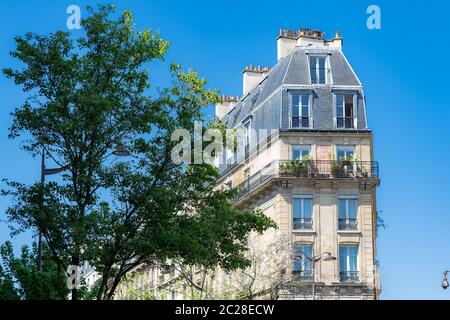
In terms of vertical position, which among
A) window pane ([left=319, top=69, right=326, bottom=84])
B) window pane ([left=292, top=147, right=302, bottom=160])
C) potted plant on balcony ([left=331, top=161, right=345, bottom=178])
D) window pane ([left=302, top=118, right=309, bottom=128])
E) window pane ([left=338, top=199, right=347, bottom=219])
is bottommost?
window pane ([left=338, top=199, right=347, bottom=219])

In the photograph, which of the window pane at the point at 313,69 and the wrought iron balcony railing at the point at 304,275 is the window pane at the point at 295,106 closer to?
the window pane at the point at 313,69

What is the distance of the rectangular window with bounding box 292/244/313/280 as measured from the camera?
56.8 m

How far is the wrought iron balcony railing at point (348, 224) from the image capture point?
58781 mm

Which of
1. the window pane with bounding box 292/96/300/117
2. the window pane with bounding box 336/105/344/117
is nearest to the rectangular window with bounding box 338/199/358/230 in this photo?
the window pane with bounding box 336/105/344/117

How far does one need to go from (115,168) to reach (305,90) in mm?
37990

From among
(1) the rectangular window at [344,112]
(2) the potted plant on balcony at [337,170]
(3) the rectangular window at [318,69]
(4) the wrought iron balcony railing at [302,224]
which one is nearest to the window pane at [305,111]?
(1) the rectangular window at [344,112]

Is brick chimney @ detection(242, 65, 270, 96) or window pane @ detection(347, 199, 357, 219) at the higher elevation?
brick chimney @ detection(242, 65, 270, 96)

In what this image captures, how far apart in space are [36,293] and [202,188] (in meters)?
6.06

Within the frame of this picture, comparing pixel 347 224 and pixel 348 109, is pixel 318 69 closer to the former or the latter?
pixel 348 109

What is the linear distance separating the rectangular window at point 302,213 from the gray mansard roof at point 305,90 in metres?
5.00

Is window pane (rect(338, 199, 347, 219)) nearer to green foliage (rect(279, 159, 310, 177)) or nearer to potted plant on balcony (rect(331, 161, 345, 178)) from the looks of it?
potted plant on balcony (rect(331, 161, 345, 178))
